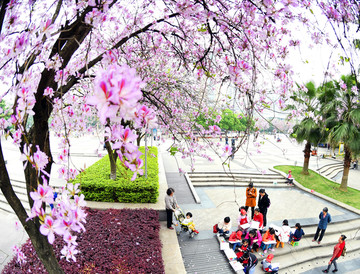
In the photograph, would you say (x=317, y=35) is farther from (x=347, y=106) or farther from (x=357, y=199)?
(x=357, y=199)

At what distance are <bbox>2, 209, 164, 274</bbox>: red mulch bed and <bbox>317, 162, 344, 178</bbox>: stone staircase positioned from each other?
14852mm

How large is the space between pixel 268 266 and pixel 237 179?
6674 mm

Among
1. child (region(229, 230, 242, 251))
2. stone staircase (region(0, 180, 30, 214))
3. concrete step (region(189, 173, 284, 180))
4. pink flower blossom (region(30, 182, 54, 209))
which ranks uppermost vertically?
pink flower blossom (region(30, 182, 54, 209))

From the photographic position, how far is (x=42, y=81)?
7.91 ft

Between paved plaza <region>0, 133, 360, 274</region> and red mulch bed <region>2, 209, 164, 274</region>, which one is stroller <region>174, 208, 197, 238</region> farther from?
red mulch bed <region>2, 209, 164, 274</region>

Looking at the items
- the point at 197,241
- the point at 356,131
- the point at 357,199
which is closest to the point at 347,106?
the point at 356,131

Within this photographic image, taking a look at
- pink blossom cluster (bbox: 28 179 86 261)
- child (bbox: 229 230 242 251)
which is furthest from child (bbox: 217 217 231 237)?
pink blossom cluster (bbox: 28 179 86 261)

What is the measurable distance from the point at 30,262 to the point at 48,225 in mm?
3351

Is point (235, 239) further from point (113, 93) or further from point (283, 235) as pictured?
point (113, 93)

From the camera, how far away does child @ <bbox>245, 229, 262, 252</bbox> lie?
546 centimetres

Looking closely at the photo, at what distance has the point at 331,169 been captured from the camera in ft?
53.6

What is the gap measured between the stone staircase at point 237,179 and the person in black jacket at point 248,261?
5675 millimetres

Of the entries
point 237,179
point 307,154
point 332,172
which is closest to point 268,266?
point 237,179

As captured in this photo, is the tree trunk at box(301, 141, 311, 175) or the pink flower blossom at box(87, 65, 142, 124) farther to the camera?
the tree trunk at box(301, 141, 311, 175)
